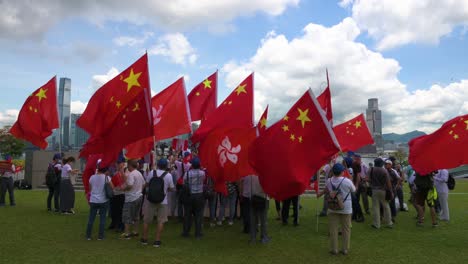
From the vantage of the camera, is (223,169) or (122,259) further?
(223,169)

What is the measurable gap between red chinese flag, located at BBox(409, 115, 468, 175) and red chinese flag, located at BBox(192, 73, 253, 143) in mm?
4531

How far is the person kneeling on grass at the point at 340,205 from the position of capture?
751 centimetres

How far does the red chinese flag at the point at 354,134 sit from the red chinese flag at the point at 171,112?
19.0 ft

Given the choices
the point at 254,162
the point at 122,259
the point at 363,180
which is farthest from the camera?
the point at 363,180

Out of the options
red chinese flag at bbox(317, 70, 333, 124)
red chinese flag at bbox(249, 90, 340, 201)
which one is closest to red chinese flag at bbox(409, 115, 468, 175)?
red chinese flag at bbox(317, 70, 333, 124)

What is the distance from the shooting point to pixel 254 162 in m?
7.76

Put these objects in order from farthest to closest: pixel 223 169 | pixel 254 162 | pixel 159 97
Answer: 1. pixel 159 97
2. pixel 223 169
3. pixel 254 162

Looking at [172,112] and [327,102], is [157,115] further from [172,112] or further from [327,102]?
[327,102]

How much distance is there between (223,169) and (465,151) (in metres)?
6.06

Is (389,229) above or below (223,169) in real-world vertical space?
below

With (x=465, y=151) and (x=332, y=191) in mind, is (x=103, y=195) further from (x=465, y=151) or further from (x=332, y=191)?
(x=465, y=151)

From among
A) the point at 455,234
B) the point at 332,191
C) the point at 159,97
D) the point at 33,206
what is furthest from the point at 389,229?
the point at 33,206

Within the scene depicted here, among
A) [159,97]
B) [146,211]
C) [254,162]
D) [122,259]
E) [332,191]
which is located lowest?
[122,259]

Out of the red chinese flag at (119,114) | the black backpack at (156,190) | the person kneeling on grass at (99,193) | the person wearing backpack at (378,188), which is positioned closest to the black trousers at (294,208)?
the person wearing backpack at (378,188)
